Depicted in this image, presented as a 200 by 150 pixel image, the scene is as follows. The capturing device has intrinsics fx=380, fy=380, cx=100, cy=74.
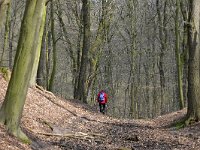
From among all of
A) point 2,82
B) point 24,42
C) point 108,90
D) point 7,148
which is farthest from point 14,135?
point 108,90

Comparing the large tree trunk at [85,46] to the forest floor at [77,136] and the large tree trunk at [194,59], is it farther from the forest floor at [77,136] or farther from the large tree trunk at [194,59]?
the large tree trunk at [194,59]

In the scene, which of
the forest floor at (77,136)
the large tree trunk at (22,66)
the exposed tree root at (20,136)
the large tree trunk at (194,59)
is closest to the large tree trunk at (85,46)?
the forest floor at (77,136)

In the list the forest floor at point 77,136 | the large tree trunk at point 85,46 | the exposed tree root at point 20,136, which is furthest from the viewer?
the large tree trunk at point 85,46

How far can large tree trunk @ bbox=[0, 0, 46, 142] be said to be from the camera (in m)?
9.41

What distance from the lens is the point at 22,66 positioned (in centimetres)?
948

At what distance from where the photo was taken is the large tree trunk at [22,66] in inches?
371

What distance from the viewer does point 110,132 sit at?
14.4 metres

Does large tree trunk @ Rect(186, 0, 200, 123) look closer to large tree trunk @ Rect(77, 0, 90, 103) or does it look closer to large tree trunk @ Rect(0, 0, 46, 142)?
large tree trunk @ Rect(0, 0, 46, 142)

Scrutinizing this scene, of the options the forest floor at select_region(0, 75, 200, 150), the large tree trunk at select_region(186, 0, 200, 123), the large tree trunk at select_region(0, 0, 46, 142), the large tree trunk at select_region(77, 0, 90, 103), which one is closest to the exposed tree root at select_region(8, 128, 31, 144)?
the large tree trunk at select_region(0, 0, 46, 142)

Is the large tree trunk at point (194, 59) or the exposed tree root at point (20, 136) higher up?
the large tree trunk at point (194, 59)

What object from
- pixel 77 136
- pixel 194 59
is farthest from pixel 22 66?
pixel 194 59

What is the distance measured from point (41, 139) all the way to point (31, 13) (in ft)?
11.7

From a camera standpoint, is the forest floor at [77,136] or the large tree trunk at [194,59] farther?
the large tree trunk at [194,59]

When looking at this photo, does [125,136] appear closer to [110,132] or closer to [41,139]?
[110,132]
